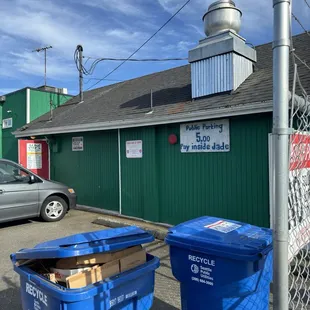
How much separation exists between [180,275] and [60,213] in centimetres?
595

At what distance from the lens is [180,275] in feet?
7.58

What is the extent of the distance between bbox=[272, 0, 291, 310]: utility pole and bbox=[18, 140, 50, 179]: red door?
982 centimetres

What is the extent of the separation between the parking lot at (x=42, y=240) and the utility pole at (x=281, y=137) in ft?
6.96

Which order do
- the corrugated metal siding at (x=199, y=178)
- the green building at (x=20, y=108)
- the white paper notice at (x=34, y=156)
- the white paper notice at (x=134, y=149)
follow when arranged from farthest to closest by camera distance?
the green building at (x=20, y=108) < the white paper notice at (x=34, y=156) < the white paper notice at (x=134, y=149) < the corrugated metal siding at (x=199, y=178)

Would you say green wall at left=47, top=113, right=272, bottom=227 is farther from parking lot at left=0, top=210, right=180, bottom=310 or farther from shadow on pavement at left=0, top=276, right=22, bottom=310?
shadow on pavement at left=0, top=276, right=22, bottom=310

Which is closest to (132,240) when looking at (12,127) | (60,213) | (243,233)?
(243,233)

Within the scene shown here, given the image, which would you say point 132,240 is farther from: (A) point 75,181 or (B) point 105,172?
(A) point 75,181

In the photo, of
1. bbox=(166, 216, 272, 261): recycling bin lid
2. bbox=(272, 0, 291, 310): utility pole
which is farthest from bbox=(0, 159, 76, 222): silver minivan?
bbox=(272, 0, 291, 310): utility pole

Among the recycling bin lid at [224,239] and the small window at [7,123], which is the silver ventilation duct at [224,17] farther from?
the small window at [7,123]

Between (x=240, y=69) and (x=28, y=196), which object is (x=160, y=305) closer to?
(x=28, y=196)

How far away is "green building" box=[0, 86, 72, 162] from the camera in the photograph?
522 inches

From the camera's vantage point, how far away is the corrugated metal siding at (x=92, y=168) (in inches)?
326

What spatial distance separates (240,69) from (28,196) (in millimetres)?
5657

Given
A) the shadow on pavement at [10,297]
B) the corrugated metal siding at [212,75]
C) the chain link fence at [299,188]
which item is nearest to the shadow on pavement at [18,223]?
the shadow on pavement at [10,297]
